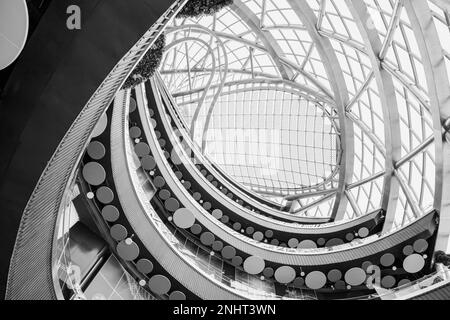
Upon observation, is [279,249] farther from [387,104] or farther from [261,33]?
[261,33]

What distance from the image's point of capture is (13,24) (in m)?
4.45

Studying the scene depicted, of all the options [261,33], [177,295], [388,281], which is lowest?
[177,295]

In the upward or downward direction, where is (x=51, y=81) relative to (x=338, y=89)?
downward

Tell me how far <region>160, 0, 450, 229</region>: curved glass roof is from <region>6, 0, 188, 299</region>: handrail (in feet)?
41.7

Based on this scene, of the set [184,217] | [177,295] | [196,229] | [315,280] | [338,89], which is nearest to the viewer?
[177,295]

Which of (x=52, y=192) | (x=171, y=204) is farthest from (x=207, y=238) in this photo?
(x=52, y=192)

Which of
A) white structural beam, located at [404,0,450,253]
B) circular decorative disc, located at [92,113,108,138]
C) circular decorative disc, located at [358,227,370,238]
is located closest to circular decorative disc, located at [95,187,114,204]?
circular decorative disc, located at [92,113,108,138]

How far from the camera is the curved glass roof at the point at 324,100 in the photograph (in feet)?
58.9

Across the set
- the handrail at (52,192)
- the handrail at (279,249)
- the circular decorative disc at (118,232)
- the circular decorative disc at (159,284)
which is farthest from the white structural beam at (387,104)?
the circular decorative disc at (118,232)

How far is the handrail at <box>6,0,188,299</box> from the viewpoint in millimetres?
6000

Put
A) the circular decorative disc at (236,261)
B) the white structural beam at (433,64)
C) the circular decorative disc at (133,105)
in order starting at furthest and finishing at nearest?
the circular decorative disc at (236,261), the circular decorative disc at (133,105), the white structural beam at (433,64)

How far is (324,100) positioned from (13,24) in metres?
28.3

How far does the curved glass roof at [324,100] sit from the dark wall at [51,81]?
43.2ft

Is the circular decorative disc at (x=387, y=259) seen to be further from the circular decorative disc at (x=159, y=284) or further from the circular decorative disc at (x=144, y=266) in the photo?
the circular decorative disc at (x=144, y=266)
